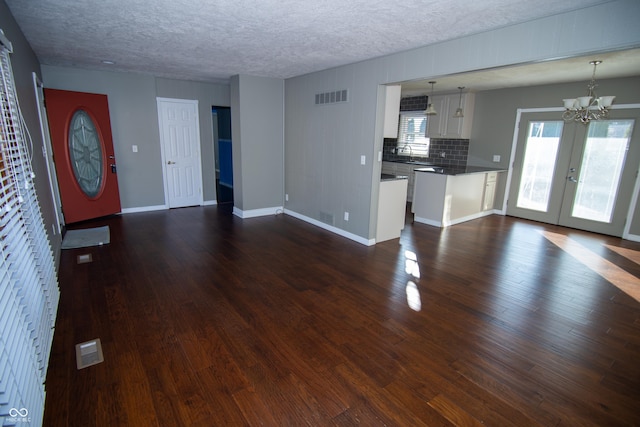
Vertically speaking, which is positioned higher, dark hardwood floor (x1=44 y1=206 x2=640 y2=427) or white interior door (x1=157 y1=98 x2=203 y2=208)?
white interior door (x1=157 y1=98 x2=203 y2=208)

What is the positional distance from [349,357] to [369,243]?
8.34ft

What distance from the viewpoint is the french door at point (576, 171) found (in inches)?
206

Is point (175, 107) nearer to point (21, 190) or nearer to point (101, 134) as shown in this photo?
point (101, 134)

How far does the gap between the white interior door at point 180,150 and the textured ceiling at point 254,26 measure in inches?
68.1

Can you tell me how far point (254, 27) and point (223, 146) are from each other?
674cm

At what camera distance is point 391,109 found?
14.5 feet

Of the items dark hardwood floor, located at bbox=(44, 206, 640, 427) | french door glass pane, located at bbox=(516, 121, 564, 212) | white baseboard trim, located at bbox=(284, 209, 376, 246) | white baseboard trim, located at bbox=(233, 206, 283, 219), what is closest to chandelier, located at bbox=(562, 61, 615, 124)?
french door glass pane, located at bbox=(516, 121, 564, 212)

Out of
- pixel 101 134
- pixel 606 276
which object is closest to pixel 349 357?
pixel 606 276

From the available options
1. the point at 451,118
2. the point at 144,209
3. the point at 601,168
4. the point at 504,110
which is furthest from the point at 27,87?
the point at 601,168

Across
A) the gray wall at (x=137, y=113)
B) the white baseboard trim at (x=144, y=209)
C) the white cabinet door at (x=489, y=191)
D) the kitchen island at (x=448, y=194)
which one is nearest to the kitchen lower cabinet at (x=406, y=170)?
the kitchen island at (x=448, y=194)

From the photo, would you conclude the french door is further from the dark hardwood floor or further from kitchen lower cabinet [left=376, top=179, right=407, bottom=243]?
kitchen lower cabinet [left=376, top=179, right=407, bottom=243]

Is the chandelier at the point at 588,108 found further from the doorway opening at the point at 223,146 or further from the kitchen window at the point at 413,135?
the doorway opening at the point at 223,146

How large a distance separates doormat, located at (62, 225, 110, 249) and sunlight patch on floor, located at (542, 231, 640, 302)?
6.40 m

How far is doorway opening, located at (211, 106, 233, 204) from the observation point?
365 inches
